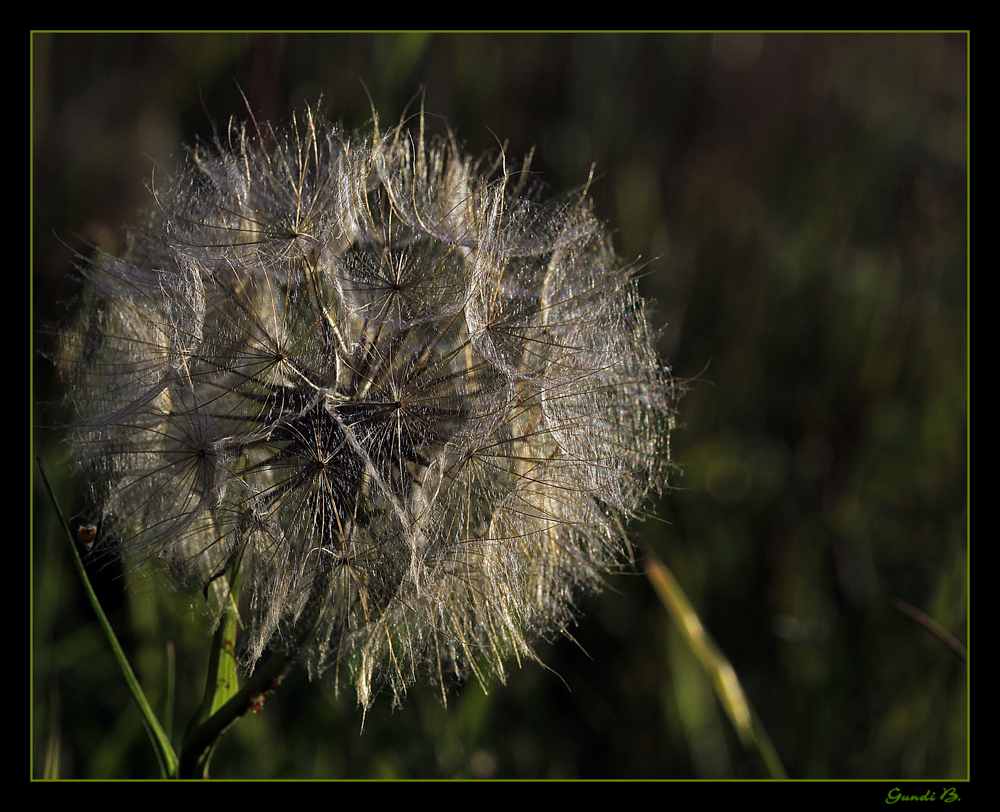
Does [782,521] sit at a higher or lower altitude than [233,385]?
lower

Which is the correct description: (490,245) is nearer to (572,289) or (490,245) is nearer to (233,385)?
(572,289)

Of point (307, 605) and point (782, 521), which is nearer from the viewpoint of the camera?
point (307, 605)

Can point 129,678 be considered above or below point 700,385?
below

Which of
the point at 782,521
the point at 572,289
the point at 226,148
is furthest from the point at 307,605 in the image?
the point at 782,521

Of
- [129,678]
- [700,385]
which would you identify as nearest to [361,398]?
[129,678]

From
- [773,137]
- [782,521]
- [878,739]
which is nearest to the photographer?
[878,739]

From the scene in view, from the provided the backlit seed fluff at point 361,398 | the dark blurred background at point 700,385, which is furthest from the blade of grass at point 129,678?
the dark blurred background at point 700,385

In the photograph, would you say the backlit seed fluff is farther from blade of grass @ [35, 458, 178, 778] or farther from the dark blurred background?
the dark blurred background

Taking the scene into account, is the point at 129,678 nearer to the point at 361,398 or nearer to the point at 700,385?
the point at 361,398
